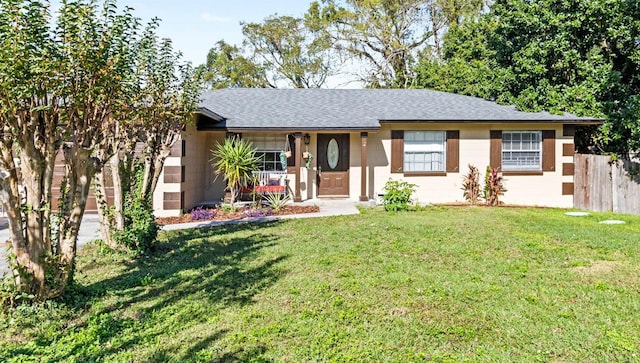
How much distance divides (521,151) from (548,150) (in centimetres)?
79

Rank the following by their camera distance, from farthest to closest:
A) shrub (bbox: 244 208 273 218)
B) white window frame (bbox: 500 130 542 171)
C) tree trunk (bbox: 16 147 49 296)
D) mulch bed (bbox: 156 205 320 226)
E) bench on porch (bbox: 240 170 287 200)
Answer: white window frame (bbox: 500 130 542 171) < bench on porch (bbox: 240 170 287 200) < shrub (bbox: 244 208 273 218) < mulch bed (bbox: 156 205 320 226) < tree trunk (bbox: 16 147 49 296)

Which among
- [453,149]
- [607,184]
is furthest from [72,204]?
[607,184]

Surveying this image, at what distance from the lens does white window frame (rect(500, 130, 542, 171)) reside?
14.2m

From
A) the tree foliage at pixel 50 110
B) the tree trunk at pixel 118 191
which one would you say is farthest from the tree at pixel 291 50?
the tree foliage at pixel 50 110

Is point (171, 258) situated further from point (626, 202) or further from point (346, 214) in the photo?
point (626, 202)

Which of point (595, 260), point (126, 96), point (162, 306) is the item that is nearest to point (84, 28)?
point (126, 96)

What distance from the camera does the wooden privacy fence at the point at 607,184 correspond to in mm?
13062

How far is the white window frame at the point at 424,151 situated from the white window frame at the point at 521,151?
77.5 inches

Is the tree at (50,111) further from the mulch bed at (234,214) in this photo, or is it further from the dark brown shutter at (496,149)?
the dark brown shutter at (496,149)

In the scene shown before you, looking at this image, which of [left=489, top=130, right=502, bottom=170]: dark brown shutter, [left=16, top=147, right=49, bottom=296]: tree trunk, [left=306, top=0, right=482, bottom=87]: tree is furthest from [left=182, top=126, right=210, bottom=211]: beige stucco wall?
[left=306, top=0, right=482, bottom=87]: tree

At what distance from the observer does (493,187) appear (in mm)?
13773

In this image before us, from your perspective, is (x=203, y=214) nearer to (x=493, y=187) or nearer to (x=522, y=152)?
(x=493, y=187)

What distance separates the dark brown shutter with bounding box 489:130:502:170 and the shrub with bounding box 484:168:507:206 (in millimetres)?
278

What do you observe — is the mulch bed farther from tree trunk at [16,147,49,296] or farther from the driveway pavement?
tree trunk at [16,147,49,296]
